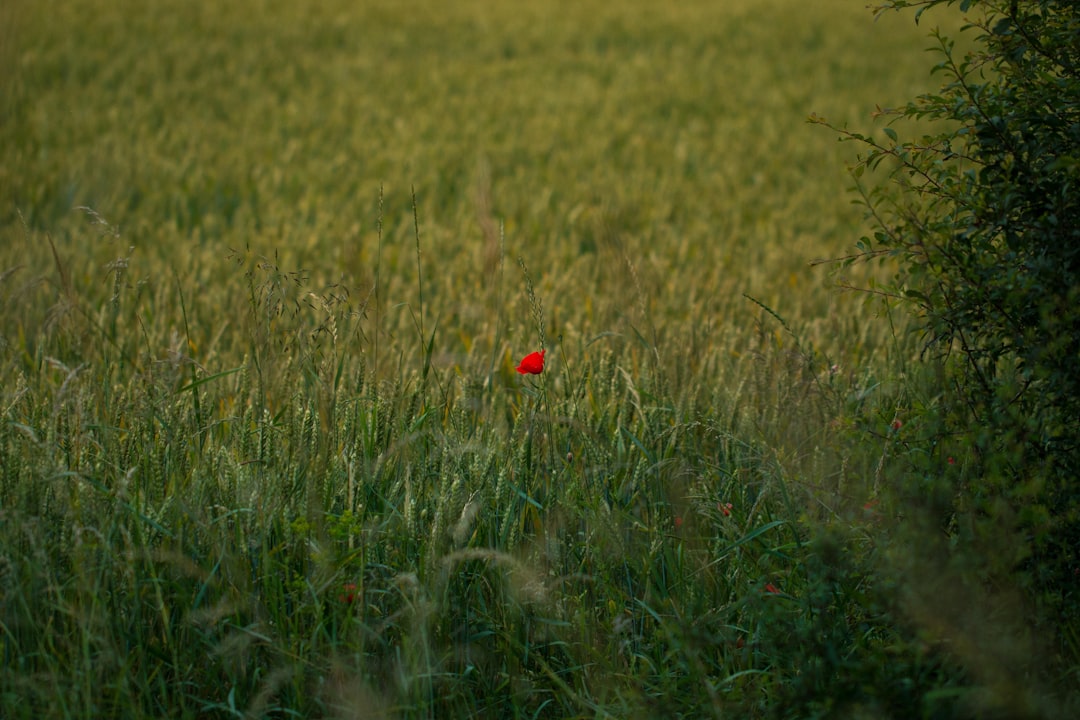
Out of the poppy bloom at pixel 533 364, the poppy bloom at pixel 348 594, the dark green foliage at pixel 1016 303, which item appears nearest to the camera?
the dark green foliage at pixel 1016 303

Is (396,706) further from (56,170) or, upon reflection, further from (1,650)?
(56,170)

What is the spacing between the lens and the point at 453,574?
6.90 ft

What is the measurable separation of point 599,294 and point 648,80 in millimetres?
7325

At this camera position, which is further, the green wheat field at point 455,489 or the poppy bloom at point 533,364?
the poppy bloom at point 533,364

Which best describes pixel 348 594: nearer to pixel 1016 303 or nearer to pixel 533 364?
pixel 533 364

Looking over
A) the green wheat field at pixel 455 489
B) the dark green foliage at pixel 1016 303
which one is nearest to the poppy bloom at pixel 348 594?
the green wheat field at pixel 455 489

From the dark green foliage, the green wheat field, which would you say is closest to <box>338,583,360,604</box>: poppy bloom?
the green wheat field

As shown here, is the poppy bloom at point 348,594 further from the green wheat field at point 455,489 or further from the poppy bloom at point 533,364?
the poppy bloom at point 533,364

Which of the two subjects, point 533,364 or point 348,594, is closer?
point 348,594

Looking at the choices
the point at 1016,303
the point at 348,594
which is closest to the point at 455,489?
the point at 348,594

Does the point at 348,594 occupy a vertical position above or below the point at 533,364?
below

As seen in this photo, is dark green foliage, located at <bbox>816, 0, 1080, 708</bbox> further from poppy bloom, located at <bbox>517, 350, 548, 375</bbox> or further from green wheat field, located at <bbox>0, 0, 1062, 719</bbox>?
poppy bloom, located at <bbox>517, 350, 548, 375</bbox>

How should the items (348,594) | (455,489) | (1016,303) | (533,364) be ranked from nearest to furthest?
(1016,303) < (348,594) < (455,489) < (533,364)

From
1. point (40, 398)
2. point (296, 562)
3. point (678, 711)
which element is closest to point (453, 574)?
point (296, 562)
